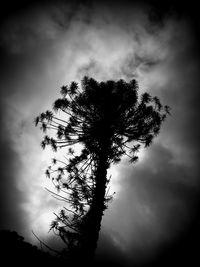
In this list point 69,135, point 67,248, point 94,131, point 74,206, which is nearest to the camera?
point 67,248

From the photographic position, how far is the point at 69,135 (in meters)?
8.54

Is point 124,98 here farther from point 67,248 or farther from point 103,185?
point 67,248

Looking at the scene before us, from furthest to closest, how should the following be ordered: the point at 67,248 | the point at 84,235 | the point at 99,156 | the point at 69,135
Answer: the point at 69,135
the point at 99,156
the point at 84,235
the point at 67,248


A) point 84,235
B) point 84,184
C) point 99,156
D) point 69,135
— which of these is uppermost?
point 69,135

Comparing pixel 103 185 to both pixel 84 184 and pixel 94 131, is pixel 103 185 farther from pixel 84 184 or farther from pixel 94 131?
pixel 94 131

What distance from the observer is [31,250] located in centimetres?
646

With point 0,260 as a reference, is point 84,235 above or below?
above

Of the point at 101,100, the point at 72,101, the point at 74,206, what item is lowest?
the point at 74,206

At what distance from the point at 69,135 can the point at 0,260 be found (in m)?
5.22

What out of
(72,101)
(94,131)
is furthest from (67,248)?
(72,101)

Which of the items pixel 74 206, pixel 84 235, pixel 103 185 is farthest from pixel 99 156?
pixel 84 235

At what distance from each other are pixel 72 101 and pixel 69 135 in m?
1.75

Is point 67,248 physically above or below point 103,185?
below

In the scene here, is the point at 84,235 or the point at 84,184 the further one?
the point at 84,184
